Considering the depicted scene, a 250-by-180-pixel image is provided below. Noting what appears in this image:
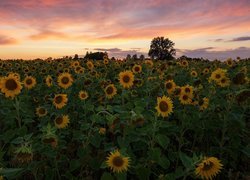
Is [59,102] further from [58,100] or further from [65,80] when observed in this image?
[65,80]

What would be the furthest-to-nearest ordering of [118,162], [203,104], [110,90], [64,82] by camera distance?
[64,82], [110,90], [203,104], [118,162]

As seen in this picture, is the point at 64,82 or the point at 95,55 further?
the point at 95,55

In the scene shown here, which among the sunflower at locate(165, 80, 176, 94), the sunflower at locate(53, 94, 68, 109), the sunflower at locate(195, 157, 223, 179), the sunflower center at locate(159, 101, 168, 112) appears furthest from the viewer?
the sunflower at locate(165, 80, 176, 94)

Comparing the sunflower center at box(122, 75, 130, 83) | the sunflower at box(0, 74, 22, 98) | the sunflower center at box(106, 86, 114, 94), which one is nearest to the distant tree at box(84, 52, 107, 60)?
the sunflower center at box(122, 75, 130, 83)

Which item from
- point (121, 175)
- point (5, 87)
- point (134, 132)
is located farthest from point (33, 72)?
point (121, 175)

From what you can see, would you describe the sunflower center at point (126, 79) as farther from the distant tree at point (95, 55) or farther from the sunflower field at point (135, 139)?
the distant tree at point (95, 55)

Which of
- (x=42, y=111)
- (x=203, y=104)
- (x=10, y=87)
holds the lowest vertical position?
(x=42, y=111)

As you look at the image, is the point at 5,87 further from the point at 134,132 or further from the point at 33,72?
the point at 33,72

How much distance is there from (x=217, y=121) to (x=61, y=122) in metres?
2.49

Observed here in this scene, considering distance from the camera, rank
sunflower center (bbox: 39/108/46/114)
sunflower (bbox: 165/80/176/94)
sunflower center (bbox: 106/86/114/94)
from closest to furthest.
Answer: sunflower center (bbox: 39/108/46/114)
sunflower (bbox: 165/80/176/94)
sunflower center (bbox: 106/86/114/94)

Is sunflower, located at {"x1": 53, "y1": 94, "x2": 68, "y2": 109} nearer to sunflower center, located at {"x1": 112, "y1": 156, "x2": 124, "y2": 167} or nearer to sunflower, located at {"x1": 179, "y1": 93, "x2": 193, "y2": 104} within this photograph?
sunflower, located at {"x1": 179, "y1": 93, "x2": 193, "y2": 104}

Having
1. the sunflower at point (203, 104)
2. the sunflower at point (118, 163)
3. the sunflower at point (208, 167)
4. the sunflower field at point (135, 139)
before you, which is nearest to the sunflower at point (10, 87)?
the sunflower field at point (135, 139)

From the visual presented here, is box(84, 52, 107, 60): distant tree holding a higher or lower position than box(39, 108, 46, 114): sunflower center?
lower

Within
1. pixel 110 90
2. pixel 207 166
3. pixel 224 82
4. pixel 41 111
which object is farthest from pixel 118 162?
pixel 224 82
